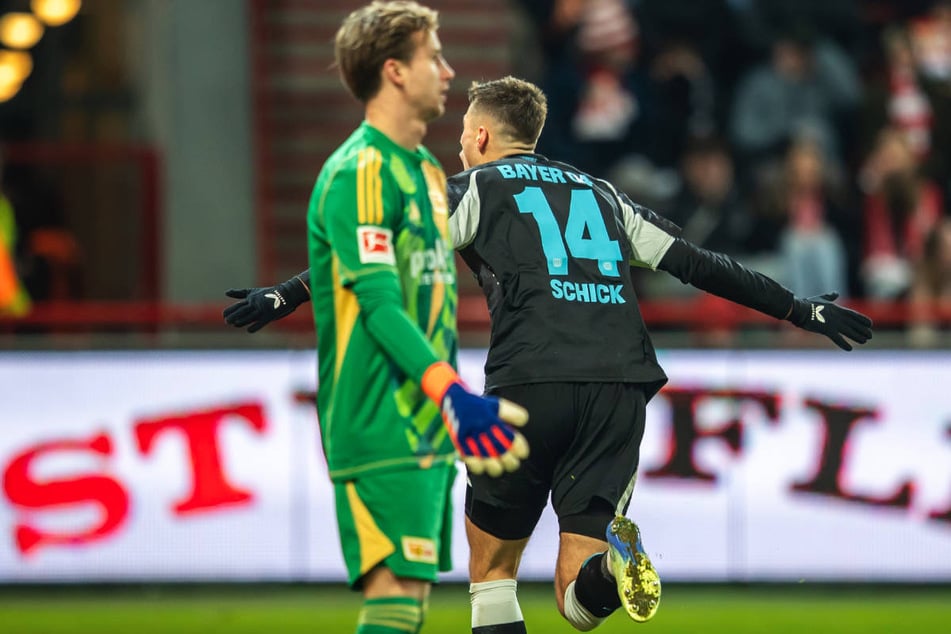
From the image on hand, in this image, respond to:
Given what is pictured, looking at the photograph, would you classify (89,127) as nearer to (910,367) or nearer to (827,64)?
(827,64)

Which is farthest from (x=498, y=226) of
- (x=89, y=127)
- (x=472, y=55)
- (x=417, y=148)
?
(x=89, y=127)

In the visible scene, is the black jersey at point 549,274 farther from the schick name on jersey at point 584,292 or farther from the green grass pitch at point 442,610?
the green grass pitch at point 442,610

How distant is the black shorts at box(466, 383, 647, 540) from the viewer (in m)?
5.54

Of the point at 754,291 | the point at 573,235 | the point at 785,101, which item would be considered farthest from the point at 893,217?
the point at 573,235

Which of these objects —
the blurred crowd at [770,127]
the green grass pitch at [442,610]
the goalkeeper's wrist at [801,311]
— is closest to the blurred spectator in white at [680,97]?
the blurred crowd at [770,127]

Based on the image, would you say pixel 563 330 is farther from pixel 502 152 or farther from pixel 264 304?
pixel 264 304

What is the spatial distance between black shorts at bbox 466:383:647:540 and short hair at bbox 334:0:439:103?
1389mm

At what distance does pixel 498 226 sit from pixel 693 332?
501cm

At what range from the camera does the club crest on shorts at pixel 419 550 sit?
4.43 metres

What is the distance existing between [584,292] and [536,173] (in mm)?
453

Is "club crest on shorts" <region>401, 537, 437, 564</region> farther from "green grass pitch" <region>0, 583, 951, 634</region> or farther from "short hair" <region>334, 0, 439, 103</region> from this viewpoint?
"green grass pitch" <region>0, 583, 951, 634</region>

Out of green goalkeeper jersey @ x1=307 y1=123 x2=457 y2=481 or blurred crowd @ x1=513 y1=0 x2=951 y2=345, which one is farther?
blurred crowd @ x1=513 y1=0 x2=951 y2=345

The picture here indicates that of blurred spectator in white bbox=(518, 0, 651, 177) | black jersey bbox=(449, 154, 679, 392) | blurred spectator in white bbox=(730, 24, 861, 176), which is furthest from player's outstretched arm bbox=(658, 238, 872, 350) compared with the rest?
blurred spectator in white bbox=(730, 24, 861, 176)

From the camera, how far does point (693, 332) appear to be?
10422 mm
